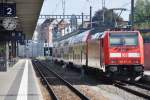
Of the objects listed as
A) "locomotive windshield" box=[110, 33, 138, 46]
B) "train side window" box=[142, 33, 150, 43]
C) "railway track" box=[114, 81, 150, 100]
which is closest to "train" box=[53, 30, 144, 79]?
"locomotive windshield" box=[110, 33, 138, 46]

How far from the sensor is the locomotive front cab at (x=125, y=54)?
2855cm

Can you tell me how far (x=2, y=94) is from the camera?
72.5 feet

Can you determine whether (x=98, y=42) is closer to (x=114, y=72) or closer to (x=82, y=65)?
(x=114, y=72)

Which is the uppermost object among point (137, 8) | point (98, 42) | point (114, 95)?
point (137, 8)

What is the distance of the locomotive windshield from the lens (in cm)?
2916

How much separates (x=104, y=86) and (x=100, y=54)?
7.15 ft

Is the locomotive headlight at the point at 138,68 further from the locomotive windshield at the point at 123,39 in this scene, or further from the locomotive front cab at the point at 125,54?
the locomotive windshield at the point at 123,39

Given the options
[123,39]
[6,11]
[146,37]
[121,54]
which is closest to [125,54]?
[121,54]

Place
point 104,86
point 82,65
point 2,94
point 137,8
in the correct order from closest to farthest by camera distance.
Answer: point 2,94
point 104,86
point 82,65
point 137,8

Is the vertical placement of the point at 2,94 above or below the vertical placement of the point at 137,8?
below

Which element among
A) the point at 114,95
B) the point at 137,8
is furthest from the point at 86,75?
the point at 137,8

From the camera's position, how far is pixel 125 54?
94.3 feet

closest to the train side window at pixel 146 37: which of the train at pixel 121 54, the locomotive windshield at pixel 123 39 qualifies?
the train at pixel 121 54

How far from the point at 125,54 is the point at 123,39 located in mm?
901
